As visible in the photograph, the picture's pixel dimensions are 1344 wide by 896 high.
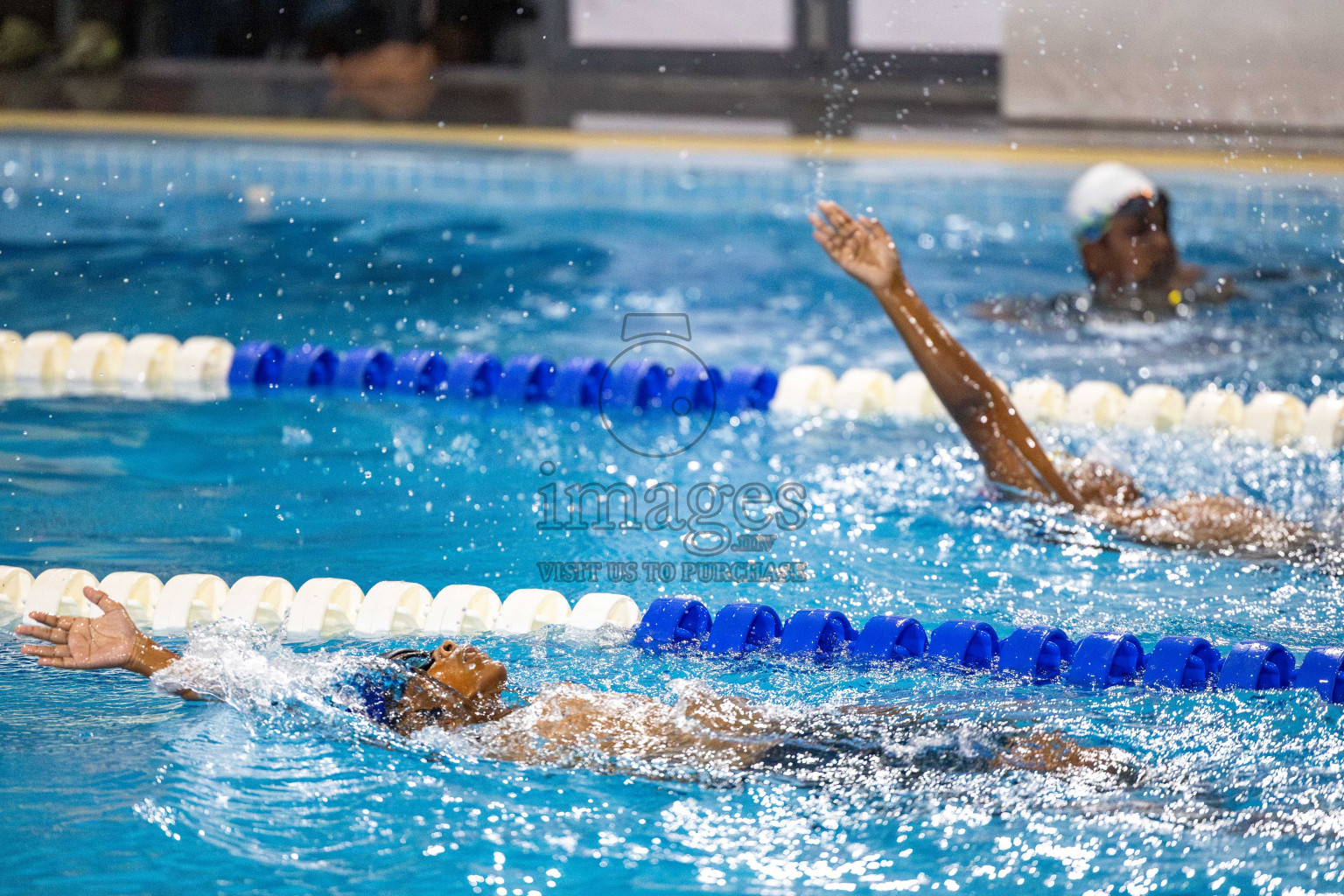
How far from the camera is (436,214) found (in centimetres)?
732

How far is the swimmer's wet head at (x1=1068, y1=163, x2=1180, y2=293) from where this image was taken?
528 centimetres

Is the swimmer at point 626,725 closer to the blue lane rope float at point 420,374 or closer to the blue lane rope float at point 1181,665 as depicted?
the blue lane rope float at point 1181,665

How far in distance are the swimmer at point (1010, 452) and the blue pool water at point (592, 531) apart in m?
0.09

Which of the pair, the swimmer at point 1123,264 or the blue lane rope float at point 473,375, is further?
the swimmer at point 1123,264

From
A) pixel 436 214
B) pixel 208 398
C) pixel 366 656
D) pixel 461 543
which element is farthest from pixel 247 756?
pixel 436 214

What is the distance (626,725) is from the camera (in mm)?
2512

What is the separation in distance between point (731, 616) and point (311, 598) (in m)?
0.86

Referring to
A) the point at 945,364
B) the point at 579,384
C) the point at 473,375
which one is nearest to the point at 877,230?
the point at 945,364

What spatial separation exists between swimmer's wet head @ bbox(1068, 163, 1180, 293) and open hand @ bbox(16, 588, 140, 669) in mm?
3892

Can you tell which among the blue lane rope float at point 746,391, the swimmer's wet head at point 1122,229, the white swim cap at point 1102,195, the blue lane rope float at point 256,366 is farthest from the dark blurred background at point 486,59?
the blue lane rope float at point 746,391

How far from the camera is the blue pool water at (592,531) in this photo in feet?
7.41

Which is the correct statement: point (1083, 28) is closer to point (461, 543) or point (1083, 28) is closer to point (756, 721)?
point (461, 543)

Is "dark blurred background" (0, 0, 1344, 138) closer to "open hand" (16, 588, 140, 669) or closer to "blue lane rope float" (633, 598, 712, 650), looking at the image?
"blue lane rope float" (633, 598, 712, 650)

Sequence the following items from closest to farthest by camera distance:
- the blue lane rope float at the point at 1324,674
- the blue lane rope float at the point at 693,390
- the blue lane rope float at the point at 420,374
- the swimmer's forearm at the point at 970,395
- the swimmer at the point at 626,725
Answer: the swimmer at the point at 626,725, the blue lane rope float at the point at 1324,674, the swimmer's forearm at the point at 970,395, the blue lane rope float at the point at 693,390, the blue lane rope float at the point at 420,374
